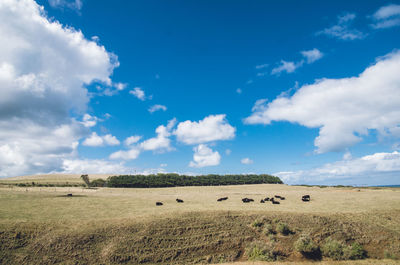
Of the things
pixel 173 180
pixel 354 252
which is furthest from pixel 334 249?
pixel 173 180

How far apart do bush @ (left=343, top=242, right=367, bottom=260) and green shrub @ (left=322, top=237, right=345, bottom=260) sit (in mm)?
503

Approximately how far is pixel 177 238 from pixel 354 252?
67.4 ft

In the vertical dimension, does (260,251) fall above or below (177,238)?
below

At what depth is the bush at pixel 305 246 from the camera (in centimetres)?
2722

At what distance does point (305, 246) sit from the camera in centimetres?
2738

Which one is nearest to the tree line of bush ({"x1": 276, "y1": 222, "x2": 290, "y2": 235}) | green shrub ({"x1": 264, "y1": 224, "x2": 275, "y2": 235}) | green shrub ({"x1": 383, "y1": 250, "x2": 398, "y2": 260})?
green shrub ({"x1": 264, "y1": 224, "x2": 275, "y2": 235})

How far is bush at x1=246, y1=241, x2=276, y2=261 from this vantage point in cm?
2662

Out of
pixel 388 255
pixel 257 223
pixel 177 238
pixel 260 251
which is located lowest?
pixel 388 255

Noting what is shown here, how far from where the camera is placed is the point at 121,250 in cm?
2675

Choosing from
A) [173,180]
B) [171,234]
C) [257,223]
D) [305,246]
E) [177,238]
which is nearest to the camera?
[305,246]

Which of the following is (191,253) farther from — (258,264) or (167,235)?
(258,264)

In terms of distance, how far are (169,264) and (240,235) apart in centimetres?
979

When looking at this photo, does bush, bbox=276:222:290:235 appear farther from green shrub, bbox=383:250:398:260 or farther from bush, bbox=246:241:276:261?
green shrub, bbox=383:250:398:260

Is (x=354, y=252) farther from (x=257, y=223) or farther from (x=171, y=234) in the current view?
(x=171, y=234)
